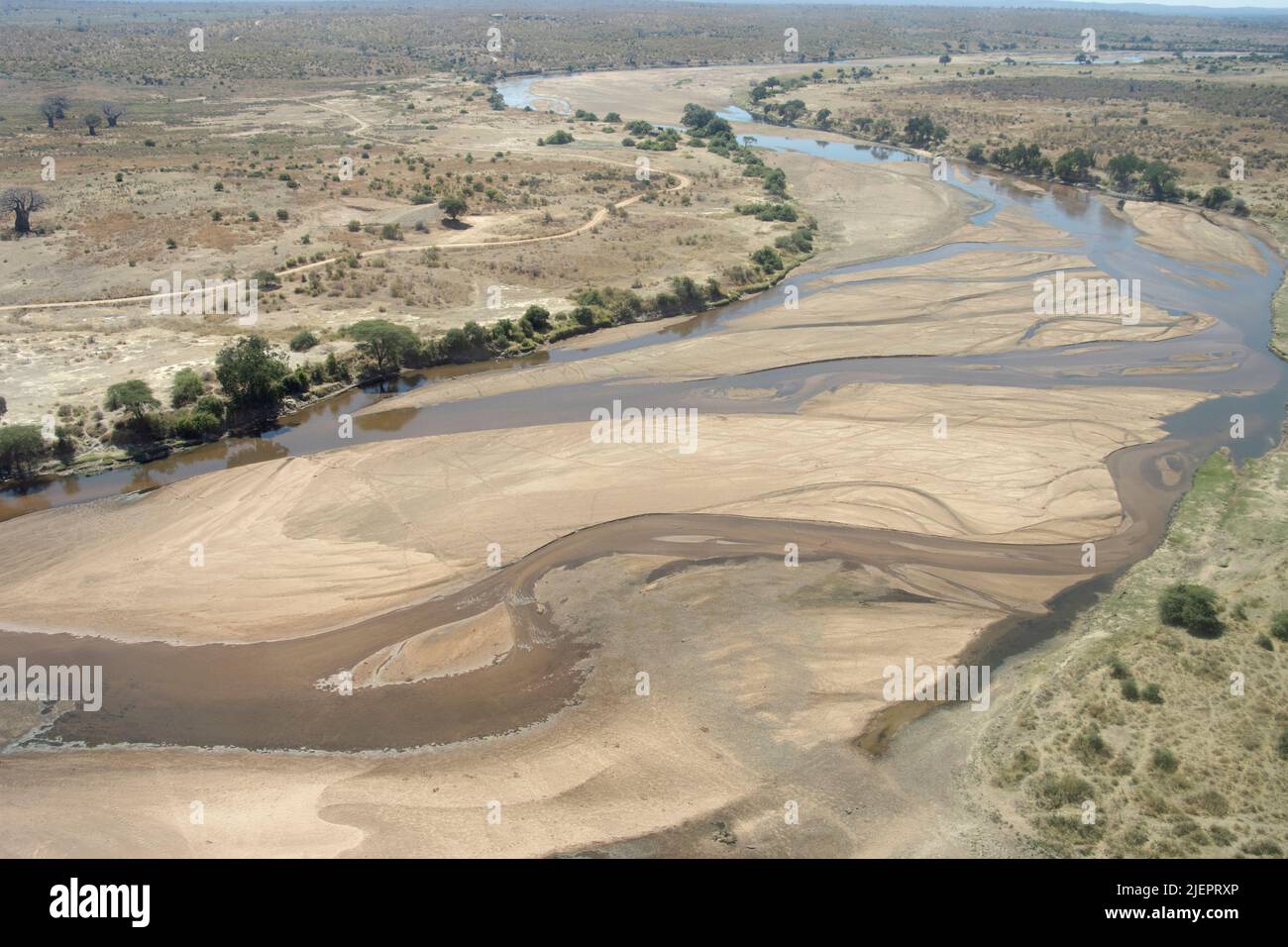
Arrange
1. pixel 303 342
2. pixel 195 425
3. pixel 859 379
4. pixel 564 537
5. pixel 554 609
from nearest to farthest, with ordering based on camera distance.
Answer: pixel 554 609 → pixel 564 537 → pixel 195 425 → pixel 859 379 → pixel 303 342

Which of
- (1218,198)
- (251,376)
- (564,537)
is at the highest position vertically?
(1218,198)

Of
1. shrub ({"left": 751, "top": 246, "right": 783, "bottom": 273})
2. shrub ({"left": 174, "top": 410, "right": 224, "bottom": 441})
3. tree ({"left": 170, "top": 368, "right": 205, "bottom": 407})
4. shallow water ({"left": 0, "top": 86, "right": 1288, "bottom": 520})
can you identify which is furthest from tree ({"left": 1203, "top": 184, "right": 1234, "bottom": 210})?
tree ({"left": 170, "top": 368, "right": 205, "bottom": 407})

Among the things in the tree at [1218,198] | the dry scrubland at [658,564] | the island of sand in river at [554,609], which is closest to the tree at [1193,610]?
the dry scrubland at [658,564]

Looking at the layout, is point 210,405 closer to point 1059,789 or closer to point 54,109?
point 1059,789

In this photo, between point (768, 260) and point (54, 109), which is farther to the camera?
point (54, 109)

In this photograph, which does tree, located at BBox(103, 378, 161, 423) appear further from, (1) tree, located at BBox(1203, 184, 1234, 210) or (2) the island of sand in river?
(1) tree, located at BBox(1203, 184, 1234, 210)

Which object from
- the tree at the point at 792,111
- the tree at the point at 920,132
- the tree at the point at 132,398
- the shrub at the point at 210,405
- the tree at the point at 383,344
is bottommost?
the shrub at the point at 210,405

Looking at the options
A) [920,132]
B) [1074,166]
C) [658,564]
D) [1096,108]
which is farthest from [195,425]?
[1096,108]

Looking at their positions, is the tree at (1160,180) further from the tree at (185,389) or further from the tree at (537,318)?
the tree at (185,389)
